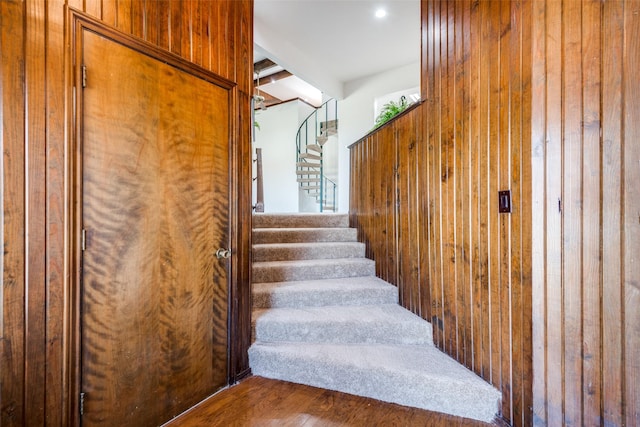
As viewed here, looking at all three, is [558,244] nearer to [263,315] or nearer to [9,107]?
[263,315]

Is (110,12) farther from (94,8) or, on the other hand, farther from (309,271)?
(309,271)

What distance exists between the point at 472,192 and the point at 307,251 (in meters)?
1.82

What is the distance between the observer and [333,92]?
5.04 metres

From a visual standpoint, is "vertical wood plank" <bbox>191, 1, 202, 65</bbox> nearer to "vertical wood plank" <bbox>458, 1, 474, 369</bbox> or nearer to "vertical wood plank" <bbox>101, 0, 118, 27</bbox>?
"vertical wood plank" <bbox>101, 0, 118, 27</bbox>

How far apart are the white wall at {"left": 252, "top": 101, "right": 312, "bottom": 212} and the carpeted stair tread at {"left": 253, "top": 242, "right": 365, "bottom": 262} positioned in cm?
396

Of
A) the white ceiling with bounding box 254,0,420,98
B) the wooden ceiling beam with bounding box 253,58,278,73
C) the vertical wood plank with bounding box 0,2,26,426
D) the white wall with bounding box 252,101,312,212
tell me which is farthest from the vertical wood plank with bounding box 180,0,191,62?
the white wall with bounding box 252,101,312,212

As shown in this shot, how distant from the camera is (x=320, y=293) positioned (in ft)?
8.54

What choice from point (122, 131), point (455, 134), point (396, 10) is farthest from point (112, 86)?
point (396, 10)

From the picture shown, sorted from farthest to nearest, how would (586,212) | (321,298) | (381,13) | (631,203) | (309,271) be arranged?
(381,13) → (309,271) → (321,298) → (586,212) → (631,203)

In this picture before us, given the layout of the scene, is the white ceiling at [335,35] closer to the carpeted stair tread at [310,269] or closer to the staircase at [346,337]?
the staircase at [346,337]

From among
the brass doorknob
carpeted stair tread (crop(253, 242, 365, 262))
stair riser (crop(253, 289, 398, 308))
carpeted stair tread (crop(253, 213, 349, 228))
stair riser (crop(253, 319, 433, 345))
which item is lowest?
stair riser (crop(253, 319, 433, 345))

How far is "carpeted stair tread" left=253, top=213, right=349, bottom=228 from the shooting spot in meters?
3.60

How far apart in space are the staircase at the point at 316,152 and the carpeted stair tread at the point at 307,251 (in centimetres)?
291

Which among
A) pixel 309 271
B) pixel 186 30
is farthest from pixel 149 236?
pixel 309 271
